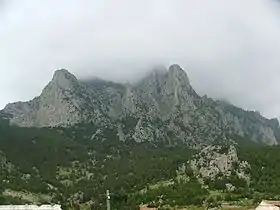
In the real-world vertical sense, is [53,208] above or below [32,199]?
below

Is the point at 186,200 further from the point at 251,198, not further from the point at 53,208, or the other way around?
the point at 53,208

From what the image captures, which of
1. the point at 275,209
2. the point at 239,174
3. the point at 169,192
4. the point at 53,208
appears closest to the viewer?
the point at 53,208

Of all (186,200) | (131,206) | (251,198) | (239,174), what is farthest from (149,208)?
(239,174)

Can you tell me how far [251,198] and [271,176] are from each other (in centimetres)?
2893

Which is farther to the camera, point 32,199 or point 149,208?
point 32,199

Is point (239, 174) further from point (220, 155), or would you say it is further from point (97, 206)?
point (97, 206)

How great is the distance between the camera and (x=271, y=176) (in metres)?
190

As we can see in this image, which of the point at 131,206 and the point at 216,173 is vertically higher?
the point at 216,173

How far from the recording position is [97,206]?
171 m

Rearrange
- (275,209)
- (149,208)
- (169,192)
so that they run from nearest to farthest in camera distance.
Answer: (275,209) → (149,208) → (169,192)

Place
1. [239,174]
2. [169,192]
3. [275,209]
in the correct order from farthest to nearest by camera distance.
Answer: [239,174] < [169,192] < [275,209]

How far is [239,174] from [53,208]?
108 meters

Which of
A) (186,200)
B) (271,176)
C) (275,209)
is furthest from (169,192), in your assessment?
(275,209)

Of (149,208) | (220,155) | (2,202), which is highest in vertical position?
(220,155)
